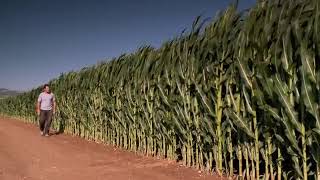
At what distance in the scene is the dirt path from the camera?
7.77 meters

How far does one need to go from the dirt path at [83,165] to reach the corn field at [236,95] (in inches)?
16.4

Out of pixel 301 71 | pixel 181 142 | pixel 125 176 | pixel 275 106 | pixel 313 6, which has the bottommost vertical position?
pixel 125 176

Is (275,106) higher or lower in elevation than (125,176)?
higher

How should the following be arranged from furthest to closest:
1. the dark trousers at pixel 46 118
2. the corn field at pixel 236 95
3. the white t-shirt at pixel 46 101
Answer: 1. the white t-shirt at pixel 46 101
2. the dark trousers at pixel 46 118
3. the corn field at pixel 236 95

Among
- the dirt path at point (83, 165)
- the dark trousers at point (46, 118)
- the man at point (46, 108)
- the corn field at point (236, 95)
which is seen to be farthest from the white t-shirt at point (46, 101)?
the corn field at point (236, 95)

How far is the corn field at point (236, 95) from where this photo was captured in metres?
5.30

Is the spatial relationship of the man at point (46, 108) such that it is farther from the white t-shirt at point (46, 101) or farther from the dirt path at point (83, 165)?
the dirt path at point (83, 165)

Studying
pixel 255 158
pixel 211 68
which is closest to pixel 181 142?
pixel 211 68

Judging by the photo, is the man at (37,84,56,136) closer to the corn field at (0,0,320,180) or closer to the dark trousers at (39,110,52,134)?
the dark trousers at (39,110,52,134)

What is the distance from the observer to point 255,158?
6.27m

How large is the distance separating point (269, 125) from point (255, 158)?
0.64m

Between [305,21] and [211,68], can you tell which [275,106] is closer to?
[305,21]

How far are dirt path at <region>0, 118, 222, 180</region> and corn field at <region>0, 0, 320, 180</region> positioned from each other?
416mm

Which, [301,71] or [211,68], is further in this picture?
[211,68]
